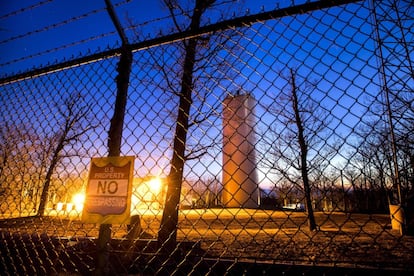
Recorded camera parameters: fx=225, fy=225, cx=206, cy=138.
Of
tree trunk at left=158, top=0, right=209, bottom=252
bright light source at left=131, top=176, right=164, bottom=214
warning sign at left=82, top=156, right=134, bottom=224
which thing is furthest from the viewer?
tree trunk at left=158, top=0, right=209, bottom=252

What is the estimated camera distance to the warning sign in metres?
1.72

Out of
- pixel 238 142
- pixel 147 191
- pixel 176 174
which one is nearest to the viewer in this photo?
pixel 147 191

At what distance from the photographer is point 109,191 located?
1772 mm

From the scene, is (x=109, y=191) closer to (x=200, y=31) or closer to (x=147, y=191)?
(x=147, y=191)

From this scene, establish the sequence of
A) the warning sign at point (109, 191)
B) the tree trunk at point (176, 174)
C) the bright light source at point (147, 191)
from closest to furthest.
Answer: the warning sign at point (109, 191), the bright light source at point (147, 191), the tree trunk at point (176, 174)

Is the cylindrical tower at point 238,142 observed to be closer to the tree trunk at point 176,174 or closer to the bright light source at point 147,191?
the bright light source at point 147,191

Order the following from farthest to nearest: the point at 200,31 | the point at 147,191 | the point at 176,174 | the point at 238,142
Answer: the point at 238,142 < the point at 176,174 < the point at 147,191 < the point at 200,31

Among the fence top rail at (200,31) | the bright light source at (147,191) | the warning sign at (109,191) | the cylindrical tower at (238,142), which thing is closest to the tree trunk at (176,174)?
the bright light source at (147,191)

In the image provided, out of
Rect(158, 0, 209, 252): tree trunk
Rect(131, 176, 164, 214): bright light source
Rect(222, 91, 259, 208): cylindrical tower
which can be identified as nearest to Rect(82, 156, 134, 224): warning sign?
Rect(131, 176, 164, 214): bright light source

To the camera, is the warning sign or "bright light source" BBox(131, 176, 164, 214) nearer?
the warning sign

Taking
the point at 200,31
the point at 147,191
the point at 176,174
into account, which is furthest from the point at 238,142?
the point at 200,31

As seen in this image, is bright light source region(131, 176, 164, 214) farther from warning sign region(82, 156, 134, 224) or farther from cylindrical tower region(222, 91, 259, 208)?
cylindrical tower region(222, 91, 259, 208)

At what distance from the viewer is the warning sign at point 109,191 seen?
172cm

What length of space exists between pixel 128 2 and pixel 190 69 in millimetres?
4299
